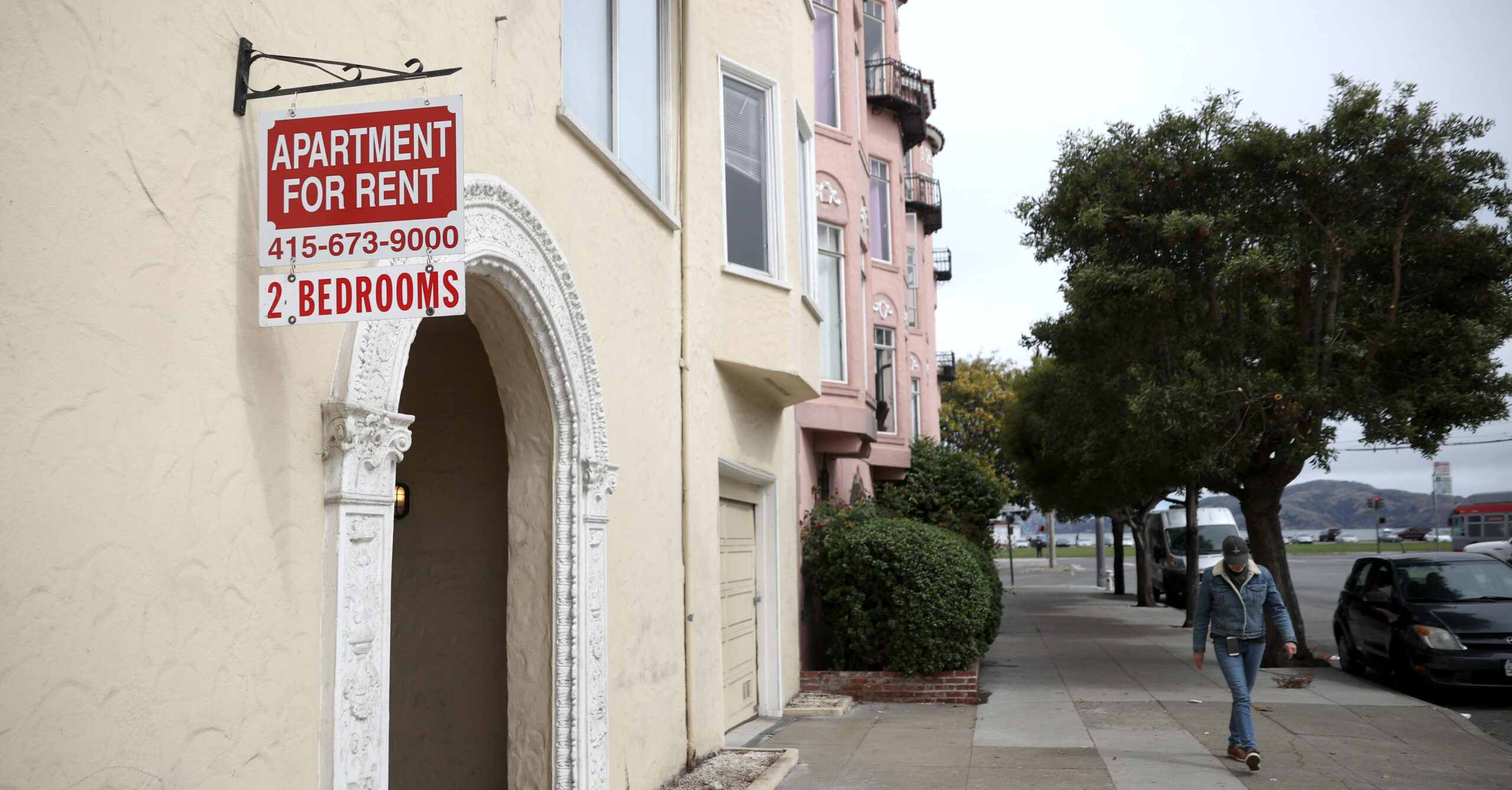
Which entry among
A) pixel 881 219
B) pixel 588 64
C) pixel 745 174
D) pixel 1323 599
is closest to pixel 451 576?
pixel 588 64

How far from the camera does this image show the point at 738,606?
10.9 meters

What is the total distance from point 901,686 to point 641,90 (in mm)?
7459

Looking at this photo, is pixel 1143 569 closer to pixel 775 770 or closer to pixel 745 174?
pixel 745 174

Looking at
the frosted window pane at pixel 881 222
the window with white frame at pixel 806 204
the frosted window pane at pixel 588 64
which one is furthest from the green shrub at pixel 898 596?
the frosted window pane at pixel 881 222

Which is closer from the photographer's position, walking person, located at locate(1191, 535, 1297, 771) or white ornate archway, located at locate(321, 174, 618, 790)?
white ornate archway, located at locate(321, 174, 618, 790)

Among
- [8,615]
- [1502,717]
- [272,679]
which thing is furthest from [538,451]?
[1502,717]

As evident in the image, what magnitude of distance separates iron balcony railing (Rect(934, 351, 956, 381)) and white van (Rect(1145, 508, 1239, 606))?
2055cm

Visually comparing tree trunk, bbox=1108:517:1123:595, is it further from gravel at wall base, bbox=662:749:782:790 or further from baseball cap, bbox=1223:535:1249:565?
gravel at wall base, bbox=662:749:782:790

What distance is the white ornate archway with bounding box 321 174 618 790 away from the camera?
3941 millimetres

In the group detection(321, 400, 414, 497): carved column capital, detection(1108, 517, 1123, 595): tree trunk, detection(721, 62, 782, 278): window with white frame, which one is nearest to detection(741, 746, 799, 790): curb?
detection(721, 62, 782, 278): window with white frame

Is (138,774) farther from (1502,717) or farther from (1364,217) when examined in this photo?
(1364,217)

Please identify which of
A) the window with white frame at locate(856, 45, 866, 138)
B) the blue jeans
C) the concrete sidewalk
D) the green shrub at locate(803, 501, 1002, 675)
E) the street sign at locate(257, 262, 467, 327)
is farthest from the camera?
the window with white frame at locate(856, 45, 866, 138)

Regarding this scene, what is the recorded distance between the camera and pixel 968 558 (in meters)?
12.8

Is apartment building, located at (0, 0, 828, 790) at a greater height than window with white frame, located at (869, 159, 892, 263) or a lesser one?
lesser
